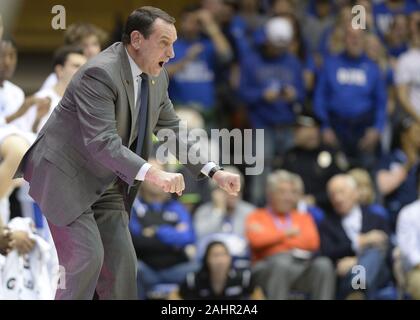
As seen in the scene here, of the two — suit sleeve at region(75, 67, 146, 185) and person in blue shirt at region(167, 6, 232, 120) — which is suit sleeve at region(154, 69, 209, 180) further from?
person in blue shirt at region(167, 6, 232, 120)

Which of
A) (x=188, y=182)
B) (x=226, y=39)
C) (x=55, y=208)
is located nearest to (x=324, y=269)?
(x=188, y=182)

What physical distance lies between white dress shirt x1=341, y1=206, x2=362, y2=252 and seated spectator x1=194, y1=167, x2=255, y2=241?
69cm

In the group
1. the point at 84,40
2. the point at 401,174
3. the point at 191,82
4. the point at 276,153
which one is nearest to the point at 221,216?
the point at 276,153

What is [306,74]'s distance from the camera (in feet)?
27.9

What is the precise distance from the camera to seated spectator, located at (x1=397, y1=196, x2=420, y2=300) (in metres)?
6.70

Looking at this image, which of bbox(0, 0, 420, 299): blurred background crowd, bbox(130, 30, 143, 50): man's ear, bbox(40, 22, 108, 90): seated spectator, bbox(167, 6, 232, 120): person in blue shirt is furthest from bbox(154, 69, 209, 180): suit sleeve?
bbox(167, 6, 232, 120): person in blue shirt

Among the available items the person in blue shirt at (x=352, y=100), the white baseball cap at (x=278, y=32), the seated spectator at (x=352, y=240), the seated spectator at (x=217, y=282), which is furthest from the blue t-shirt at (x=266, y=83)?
the seated spectator at (x=217, y=282)

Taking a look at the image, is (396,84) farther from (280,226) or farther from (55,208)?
(55,208)

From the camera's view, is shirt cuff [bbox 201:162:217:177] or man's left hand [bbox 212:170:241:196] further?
shirt cuff [bbox 201:162:217:177]

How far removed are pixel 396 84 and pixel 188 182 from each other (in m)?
2.41

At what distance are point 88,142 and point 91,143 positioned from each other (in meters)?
0.02

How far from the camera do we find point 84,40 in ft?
18.6

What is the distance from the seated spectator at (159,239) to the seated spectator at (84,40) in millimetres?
1340
